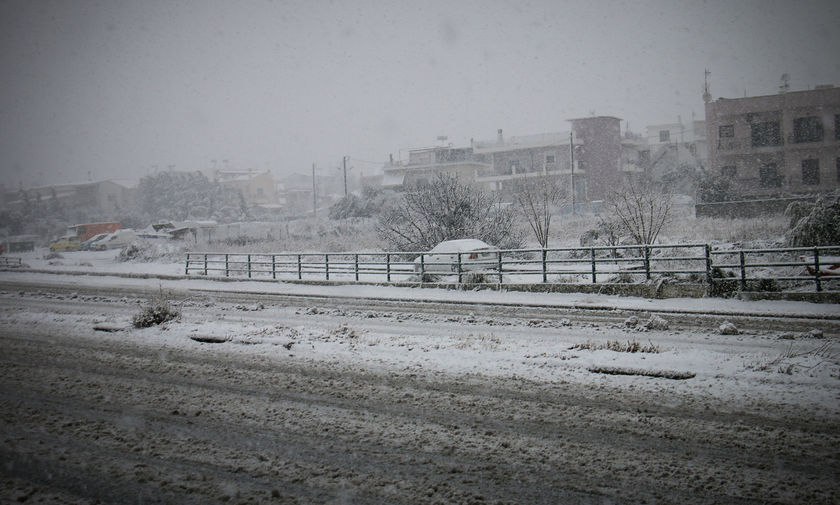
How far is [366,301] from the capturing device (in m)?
17.1

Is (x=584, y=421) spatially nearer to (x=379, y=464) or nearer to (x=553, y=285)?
(x=379, y=464)

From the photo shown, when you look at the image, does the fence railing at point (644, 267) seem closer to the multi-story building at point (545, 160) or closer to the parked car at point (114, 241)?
the parked car at point (114, 241)

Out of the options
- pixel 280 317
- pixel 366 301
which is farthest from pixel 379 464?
pixel 366 301

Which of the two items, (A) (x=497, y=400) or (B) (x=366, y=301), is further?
(B) (x=366, y=301)

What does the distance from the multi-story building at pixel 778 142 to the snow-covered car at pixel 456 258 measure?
3297 centimetres

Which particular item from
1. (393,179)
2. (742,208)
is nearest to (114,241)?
(393,179)

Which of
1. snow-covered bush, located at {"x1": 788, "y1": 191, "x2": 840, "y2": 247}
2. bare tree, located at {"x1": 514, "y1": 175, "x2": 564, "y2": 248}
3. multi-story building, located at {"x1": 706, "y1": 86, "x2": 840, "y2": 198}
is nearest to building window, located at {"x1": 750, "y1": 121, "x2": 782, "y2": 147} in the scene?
multi-story building, located at {"x1": 706, "y1": 86, "x2": 840, "y2": 198}

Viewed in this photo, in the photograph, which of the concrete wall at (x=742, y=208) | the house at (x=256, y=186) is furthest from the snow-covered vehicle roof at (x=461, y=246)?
the house at (x=256, y=186)

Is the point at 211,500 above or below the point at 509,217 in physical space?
below

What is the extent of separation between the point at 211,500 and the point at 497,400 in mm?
3475

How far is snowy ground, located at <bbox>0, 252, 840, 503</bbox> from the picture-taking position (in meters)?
4.55

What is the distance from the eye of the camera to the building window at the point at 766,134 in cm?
4572

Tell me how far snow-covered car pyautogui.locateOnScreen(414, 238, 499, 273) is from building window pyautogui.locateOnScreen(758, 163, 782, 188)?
35374mm

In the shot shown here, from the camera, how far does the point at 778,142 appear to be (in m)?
45.6
